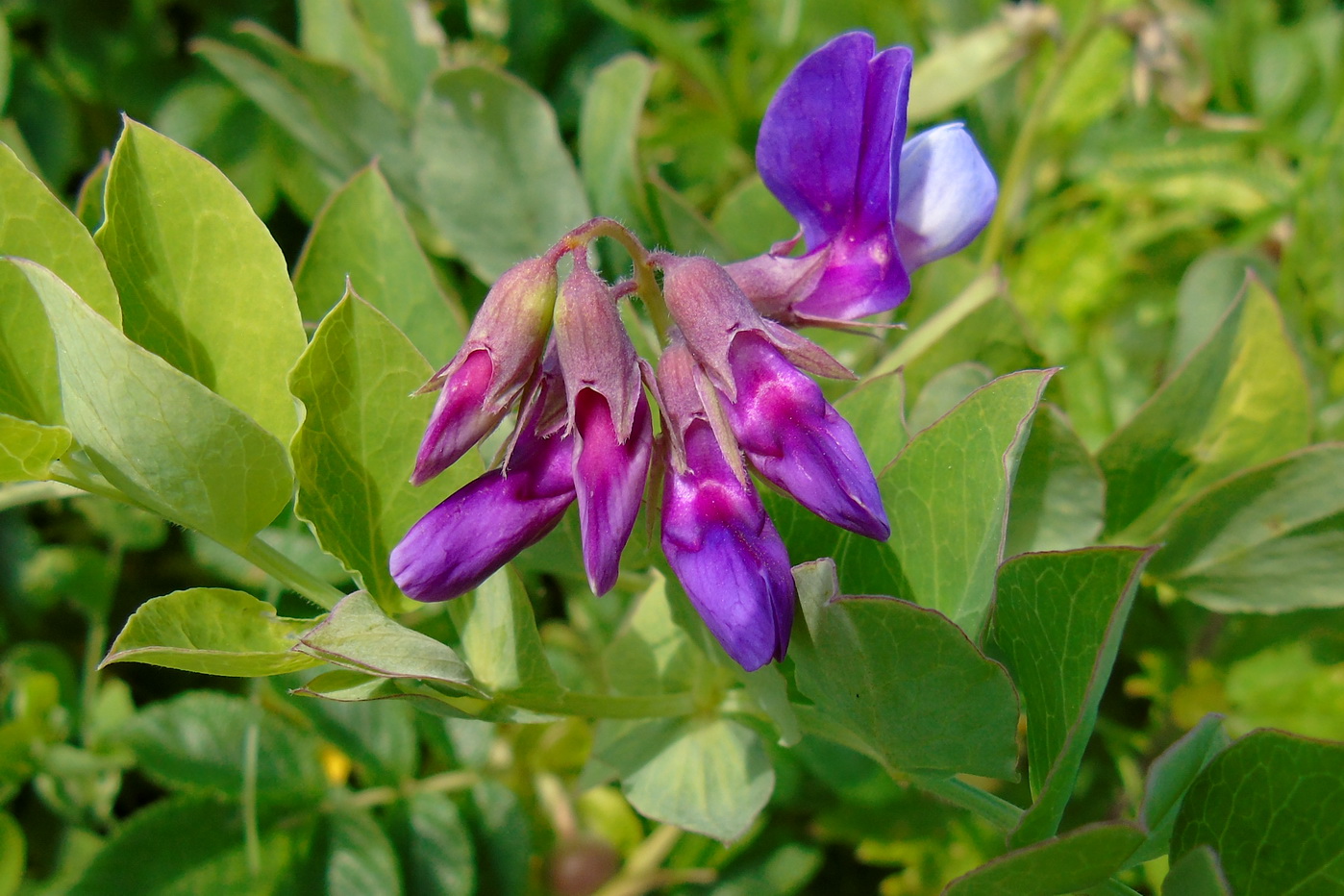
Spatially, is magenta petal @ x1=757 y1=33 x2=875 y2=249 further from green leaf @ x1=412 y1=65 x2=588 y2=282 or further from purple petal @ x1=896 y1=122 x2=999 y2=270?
green leaf @ x1=412 y1=65 x2=588 y2=282

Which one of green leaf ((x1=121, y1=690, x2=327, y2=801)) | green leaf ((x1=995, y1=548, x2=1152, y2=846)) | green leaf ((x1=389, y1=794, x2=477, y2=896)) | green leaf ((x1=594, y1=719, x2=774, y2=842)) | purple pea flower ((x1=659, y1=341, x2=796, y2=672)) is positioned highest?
purple pea flower ((x1=659, y1=341, x2=796, y2=672))

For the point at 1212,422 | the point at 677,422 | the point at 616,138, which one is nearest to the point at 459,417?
the point at 677,422

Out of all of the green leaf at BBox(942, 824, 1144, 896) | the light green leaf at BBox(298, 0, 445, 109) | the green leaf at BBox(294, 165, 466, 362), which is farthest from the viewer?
the light green leaf at BBox(298, 0, 445, 109)

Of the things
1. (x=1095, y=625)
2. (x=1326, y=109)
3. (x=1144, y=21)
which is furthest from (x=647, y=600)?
(x=1326, y=109)

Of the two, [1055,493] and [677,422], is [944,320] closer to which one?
[1055,493]

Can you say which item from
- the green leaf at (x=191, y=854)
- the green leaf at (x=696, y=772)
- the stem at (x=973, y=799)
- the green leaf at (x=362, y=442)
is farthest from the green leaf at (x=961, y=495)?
the green leaf at (x=191, y=854)

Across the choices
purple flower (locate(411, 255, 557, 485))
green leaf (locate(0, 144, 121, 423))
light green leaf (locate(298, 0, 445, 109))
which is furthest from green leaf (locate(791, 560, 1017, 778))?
light green leaf (locate(298, 0, 445, 109))
